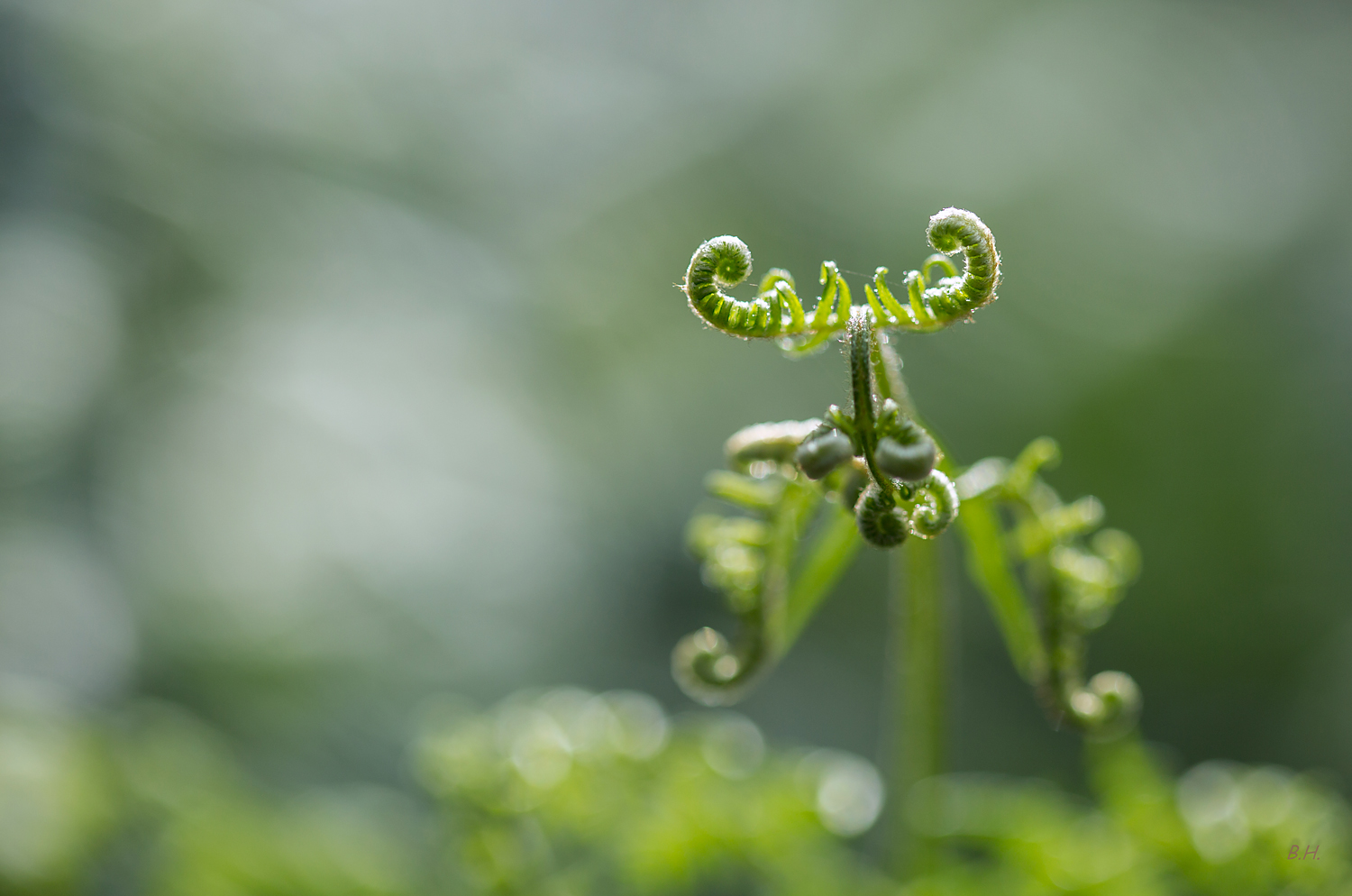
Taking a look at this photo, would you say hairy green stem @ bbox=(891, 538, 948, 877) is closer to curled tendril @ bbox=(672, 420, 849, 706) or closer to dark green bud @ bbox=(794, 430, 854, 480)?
curled tendril @ bbox=(672, 420, 849, 706)

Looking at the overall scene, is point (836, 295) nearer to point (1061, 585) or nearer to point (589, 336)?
point (1061, 585)

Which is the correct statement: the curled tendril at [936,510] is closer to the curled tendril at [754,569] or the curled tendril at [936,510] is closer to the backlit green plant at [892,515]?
the backlit green plant at [892,515]

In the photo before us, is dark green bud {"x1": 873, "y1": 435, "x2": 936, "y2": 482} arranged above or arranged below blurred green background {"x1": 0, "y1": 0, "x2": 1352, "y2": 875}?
below

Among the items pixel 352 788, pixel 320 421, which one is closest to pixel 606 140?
pixel 320 421

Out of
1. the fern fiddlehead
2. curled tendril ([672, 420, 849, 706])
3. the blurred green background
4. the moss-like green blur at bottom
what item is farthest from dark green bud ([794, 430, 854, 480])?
the blurred green background

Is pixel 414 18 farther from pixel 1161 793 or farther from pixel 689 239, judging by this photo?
pixel 1161 793

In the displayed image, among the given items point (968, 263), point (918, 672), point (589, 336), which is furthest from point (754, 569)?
point (589, 336)
